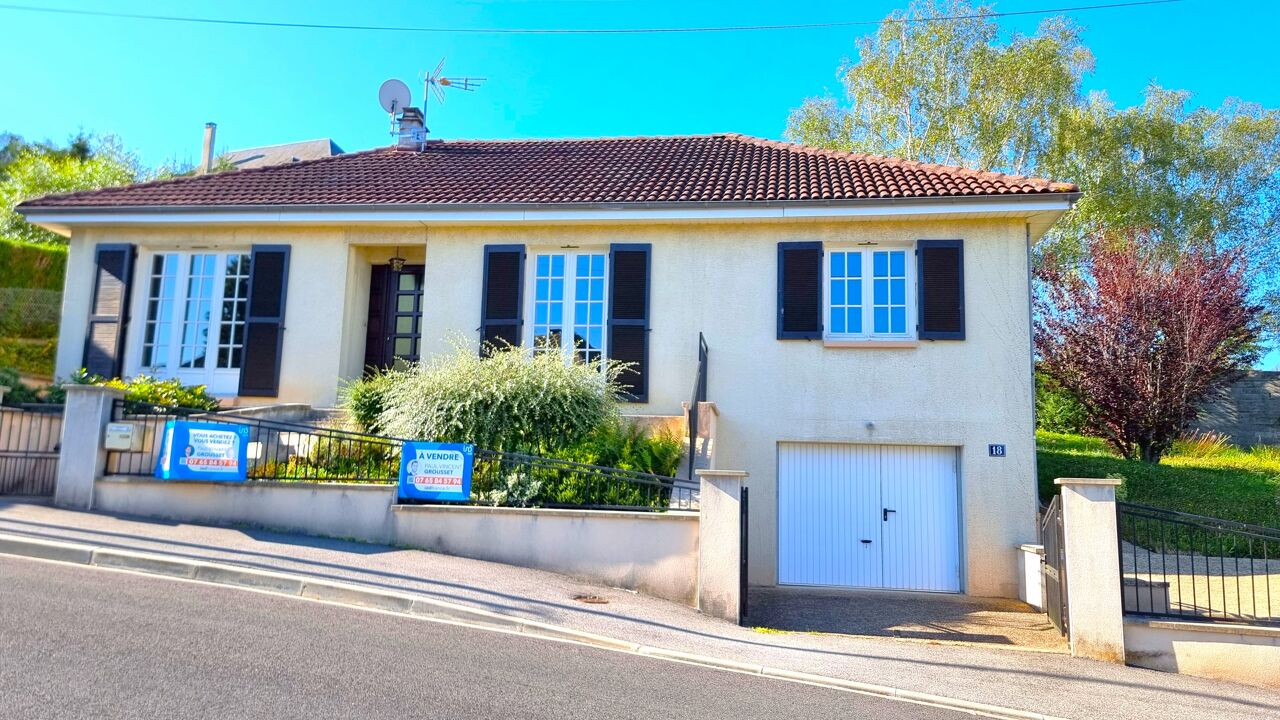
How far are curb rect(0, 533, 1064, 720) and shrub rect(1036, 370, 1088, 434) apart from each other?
13156 mm

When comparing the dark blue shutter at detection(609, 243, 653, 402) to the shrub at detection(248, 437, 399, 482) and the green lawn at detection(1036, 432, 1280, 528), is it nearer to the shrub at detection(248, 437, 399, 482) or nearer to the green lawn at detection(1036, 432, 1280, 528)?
the shrub at detection(248, 437, 399, 482)

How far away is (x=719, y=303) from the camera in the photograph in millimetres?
11578

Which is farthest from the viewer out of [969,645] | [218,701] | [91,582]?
[969,645]

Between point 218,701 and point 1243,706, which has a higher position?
point 218,701

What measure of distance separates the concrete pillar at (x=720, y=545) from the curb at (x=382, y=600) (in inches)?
62.2

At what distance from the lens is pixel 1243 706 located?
21.0ft

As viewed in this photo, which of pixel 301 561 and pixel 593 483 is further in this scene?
pixel 593 483

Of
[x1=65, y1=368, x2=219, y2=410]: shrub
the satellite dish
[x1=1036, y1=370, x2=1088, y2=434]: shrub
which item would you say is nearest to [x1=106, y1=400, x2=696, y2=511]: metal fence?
[x1=65, y1=368, x2=219, y2=410]: shrub

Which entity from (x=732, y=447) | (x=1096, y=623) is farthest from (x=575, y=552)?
(x=1096, y=623)

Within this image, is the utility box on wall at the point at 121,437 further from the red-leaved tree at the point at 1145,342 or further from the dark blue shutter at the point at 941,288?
the red-leaved tree at the point at 1145,342

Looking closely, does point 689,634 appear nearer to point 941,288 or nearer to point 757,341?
point 757,341

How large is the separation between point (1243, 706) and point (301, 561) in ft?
25.6

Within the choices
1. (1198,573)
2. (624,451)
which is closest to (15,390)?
(624,451)

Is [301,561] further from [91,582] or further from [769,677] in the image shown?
[769,677]
